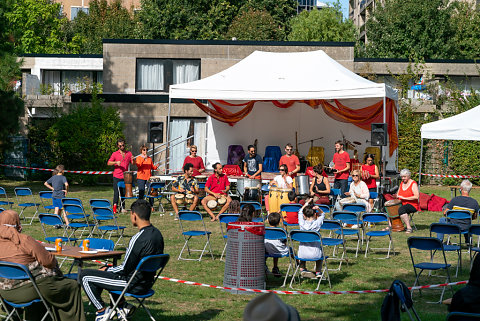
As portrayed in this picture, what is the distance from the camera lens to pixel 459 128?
53.9ft

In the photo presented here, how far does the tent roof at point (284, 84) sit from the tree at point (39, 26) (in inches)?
1151

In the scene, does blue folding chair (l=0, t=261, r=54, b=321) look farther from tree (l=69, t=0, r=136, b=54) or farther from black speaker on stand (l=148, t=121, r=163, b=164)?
tree (l=69, t=0, r=136, b=54)

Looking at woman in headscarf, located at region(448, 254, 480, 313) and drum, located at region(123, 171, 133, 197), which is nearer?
woman in headscarf, located at region(448, 254, 480, 313)

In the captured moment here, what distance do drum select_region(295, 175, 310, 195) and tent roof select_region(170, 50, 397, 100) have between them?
2589 mm

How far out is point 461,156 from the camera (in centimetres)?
2594

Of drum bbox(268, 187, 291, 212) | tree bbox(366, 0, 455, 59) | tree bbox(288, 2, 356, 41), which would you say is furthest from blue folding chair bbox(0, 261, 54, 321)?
tree bbox(288, 2, 356, 41)

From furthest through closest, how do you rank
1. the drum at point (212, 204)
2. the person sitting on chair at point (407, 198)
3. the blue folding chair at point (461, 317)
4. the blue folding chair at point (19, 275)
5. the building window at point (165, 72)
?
the building window at point (165, 72) < the drum at point (212, 204) < the person sitting on chair at point (407, 198) < the blue folding chair at point (19, 275) < the blue folding chair at point (461, 317)

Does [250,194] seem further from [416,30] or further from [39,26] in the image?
[39,26]

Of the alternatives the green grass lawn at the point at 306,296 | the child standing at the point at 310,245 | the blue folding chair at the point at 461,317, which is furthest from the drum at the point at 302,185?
the blue folding chair at the point at 461,317

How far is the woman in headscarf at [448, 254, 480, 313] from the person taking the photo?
6074mm

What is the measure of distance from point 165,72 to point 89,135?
395 cm

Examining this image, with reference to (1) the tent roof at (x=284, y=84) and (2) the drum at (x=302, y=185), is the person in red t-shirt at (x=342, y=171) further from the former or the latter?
(1) the tent roof at (x=284, y=84)

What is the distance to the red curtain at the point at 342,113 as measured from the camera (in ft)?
67.5

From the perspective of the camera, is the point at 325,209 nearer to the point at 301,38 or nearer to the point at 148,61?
the point at 148,61
